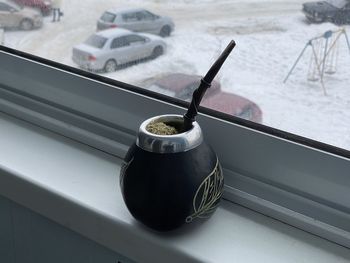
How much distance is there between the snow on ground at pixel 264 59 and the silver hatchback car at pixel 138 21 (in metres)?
0.01

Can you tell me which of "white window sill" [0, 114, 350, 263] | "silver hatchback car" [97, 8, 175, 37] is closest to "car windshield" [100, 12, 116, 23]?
"silver hatchback car" [97, 8, 175, 37]

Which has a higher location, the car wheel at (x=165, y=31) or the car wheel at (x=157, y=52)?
the car wheel at (x=165, y=31)

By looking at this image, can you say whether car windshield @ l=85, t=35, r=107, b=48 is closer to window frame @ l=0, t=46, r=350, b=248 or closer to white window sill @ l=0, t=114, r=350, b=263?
window frame @ l=0, t=46, r=350, b=248

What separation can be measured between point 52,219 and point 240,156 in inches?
12.3

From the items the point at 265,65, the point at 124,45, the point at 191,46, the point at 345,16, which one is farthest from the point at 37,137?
the point at 345,16

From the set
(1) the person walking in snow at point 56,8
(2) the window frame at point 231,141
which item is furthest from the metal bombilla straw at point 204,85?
(1) the person walking in snow at point 56,8

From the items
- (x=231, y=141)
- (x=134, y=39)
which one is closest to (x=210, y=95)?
(x=231, y=141)

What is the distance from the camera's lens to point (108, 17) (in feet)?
3.16

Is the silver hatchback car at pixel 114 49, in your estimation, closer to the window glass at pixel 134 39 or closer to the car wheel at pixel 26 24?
the window glass at pixel 134 39

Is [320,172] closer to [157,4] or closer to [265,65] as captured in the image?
[265,65]

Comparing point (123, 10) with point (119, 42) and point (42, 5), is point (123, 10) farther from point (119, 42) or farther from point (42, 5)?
point (42, 5)

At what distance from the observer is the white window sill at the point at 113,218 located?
731 millimetres

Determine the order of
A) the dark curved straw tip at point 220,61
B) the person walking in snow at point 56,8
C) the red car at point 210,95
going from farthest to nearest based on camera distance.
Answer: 1. the person walking in snow at point 56,8
2. the red car at point 210,95
3. the dark curved straw tip at point 220,61

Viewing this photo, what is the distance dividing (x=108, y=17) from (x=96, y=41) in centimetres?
5
